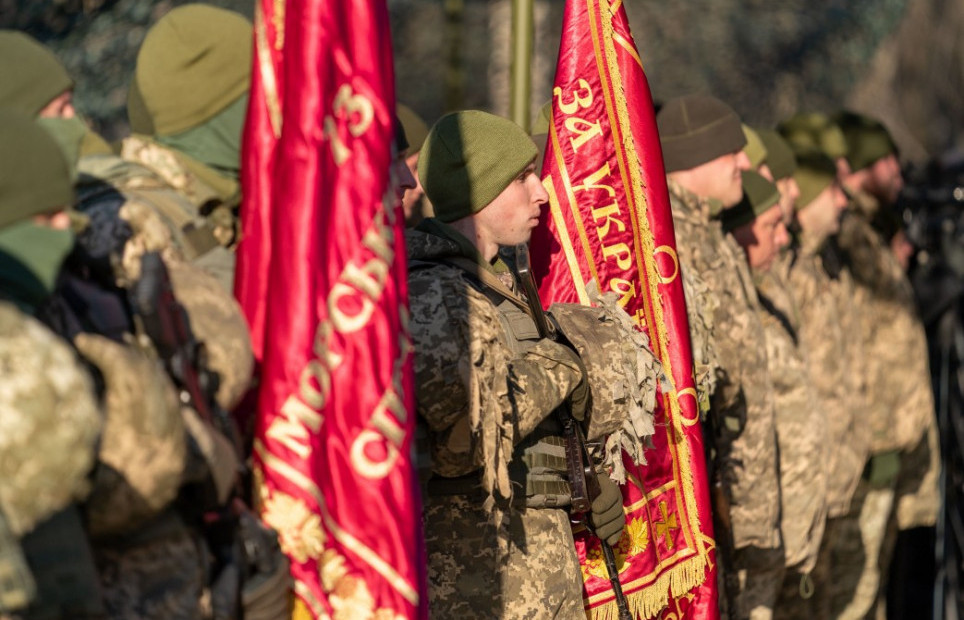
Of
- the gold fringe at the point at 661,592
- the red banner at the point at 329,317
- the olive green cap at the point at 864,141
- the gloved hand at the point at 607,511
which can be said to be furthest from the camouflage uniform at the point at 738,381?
the olive green cap at the point at 864,141

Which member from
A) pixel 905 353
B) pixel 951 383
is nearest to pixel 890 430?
pixel 905 353

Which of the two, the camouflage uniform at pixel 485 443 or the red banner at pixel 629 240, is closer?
the camouflage uniform at pixel 485 443

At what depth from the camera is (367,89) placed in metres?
3.60

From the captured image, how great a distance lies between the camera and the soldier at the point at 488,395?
4133 millimetres

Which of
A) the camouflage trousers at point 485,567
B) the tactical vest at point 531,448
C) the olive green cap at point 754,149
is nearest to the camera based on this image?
the camouflage trousers at point 485,567

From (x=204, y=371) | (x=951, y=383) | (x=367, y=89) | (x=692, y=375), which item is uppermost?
(x=367, y=89)

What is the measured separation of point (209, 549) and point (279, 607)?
0.66 ft

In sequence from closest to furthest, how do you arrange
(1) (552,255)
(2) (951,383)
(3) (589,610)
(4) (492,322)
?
(4) (492,322) < (3) (589,610) < (1) (552,255) < (2) (951,383)

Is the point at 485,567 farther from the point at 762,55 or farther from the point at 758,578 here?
the point at 762,55

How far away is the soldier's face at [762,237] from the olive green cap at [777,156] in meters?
0.51

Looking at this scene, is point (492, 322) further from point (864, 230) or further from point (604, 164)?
point (864, 230)

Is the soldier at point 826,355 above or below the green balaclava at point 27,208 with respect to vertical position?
below

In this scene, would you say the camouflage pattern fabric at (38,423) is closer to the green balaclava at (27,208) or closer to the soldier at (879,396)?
the green balaclava at (27,208)

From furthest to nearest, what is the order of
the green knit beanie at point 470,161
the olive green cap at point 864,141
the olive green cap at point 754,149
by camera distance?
the olive green cap at point 864,141 < the olive green cap at point 754,149 < the green knit beanie at point 470,161
